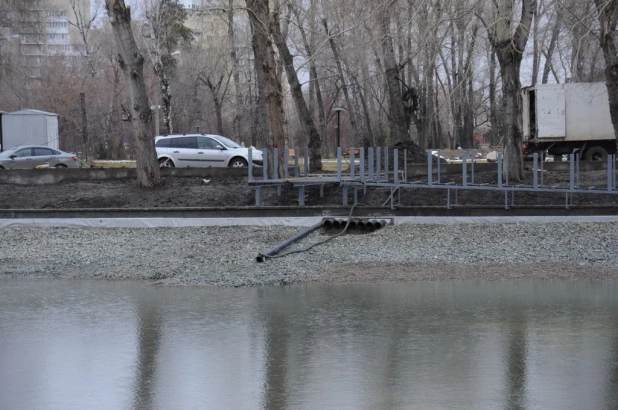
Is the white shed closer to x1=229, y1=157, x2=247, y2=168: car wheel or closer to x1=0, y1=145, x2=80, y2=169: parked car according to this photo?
x1=0, y1=145, x2=80, y2=169: parked car

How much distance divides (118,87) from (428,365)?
64.5m

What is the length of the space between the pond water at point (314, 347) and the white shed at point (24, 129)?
36322mm

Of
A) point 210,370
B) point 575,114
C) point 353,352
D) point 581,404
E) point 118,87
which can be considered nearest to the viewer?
point 581,404

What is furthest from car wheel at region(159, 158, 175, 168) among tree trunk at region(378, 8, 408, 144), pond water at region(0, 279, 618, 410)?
pond water at region(0, 279, 618, 410)

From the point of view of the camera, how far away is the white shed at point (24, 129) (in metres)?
44.3

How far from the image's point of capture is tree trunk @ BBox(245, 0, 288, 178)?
66.7 ft

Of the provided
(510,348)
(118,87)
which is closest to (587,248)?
(510,348)

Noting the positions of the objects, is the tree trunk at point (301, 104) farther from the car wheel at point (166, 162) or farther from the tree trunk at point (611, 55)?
the tree trunk at point (611, 55)

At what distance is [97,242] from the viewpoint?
1451cm

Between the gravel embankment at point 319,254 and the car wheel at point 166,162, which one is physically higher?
the car wheel at point 166,162

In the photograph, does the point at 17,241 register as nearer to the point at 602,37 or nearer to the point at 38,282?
the point at 38,282

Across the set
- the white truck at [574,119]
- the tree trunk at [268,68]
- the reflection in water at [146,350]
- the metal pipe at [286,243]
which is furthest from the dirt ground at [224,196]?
the white truck at [574,119]

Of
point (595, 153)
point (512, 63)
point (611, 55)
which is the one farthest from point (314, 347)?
point (595, 153)

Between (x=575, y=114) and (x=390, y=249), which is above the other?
(x=575, y=114)
